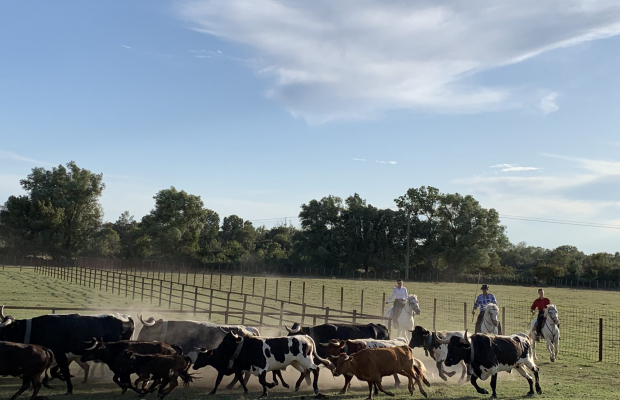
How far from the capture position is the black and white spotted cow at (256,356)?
963 cm

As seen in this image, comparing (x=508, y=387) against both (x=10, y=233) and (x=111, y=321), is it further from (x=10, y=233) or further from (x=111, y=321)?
(x=10, y=233)

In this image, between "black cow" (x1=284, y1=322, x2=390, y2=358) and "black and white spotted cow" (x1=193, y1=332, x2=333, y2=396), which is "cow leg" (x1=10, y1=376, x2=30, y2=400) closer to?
"black and white spotted cow" (x1=193, y1=332, x2=333, y2=396)

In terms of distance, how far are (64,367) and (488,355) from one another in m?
7.23

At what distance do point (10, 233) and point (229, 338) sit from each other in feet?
243

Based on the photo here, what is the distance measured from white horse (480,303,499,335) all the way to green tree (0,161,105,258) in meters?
66.5

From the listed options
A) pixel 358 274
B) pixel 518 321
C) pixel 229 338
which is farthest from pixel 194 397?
pixel 358 274

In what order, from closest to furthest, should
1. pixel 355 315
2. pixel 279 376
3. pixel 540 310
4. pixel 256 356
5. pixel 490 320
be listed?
pixel 256 356 < pixel 279 376 < pixel 490 320 < pixel 355 315 < pixel 540 310

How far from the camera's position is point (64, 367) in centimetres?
942

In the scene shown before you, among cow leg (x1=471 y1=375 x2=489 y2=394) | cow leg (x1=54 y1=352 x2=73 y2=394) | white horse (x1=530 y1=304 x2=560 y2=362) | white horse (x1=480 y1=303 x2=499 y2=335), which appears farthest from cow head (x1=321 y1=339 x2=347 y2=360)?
white horse (x1=530 y1=304 x2=560 y2=362)

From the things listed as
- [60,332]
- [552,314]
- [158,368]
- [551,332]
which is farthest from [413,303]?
[60,332]

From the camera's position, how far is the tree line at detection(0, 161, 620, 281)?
71625 mm

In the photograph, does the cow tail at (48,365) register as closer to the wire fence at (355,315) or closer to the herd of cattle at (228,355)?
the herd of cattle at (228,355)

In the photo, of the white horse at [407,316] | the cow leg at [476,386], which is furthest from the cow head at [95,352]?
the white horse at [407,316]

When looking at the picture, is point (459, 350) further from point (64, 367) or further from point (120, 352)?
point (64, 367)
